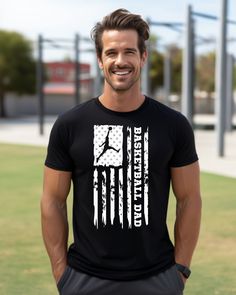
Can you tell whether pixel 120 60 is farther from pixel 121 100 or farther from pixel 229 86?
pixel 229 86

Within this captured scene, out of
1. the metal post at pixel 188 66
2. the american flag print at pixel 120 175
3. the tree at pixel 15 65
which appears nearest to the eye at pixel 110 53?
the american flag print at pixel 120 175

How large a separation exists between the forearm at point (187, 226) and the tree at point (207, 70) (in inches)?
2661

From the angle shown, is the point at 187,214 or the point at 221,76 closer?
the point at 187,214

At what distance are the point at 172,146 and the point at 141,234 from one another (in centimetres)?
36

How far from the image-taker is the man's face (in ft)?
7.35

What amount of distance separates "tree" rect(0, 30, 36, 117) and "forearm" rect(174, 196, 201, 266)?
4786cm

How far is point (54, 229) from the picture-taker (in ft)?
7.90

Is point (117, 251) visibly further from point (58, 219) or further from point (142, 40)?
point (142, 40)

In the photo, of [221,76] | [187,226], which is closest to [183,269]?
[187,226]

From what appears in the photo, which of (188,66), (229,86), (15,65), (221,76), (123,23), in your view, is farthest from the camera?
(15,65)

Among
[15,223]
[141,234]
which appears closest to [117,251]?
[141,234]

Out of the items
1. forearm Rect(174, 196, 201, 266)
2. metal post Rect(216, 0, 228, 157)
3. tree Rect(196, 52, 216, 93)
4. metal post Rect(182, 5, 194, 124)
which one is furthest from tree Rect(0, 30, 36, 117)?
forearm Rect(174, 196, 201, 266)

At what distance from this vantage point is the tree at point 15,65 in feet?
162

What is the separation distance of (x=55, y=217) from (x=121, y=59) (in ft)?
2.30
